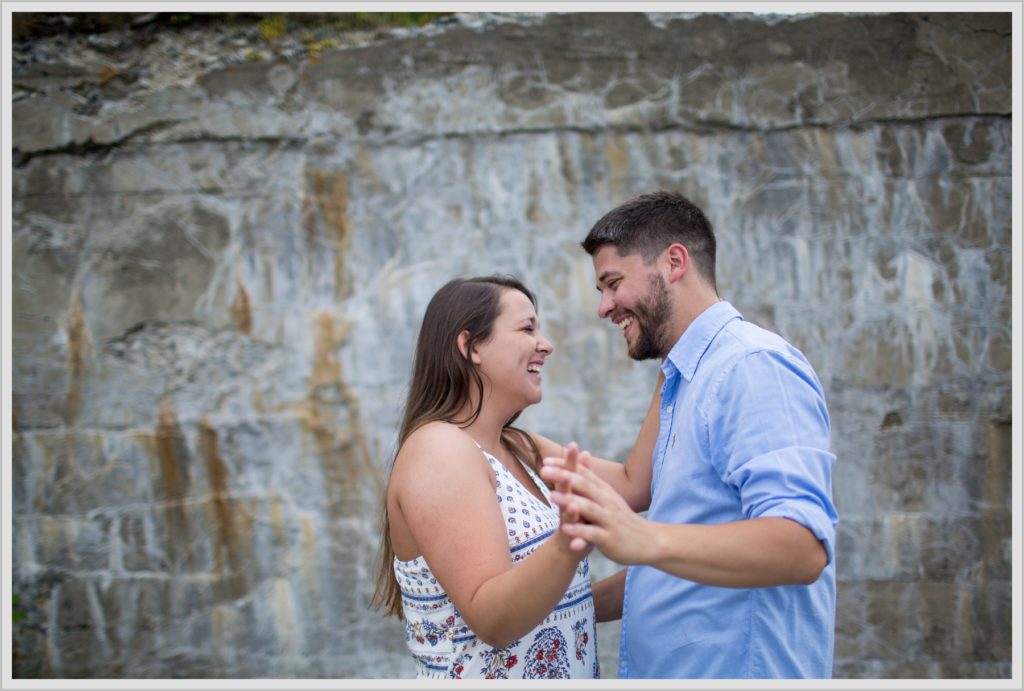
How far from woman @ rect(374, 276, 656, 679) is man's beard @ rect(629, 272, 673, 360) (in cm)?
28

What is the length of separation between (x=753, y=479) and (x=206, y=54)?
3481 mm

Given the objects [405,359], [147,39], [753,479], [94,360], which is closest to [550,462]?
[753,479]

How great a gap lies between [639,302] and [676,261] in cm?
15

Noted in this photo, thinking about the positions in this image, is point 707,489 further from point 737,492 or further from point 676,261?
point 676,261

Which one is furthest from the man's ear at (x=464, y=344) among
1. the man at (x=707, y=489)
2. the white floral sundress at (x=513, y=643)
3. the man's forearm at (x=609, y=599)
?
the man's forearm at (x=609, y=599)

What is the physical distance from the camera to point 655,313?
7.59 feet

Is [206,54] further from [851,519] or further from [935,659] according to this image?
[935,659]

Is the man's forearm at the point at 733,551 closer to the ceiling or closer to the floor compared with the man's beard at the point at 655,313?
closer to the floor

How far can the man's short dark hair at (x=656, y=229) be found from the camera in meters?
2.34

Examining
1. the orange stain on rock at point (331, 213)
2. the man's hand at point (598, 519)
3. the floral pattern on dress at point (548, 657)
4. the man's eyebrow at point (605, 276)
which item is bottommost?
the floral pattern on dress at point (548, 657)

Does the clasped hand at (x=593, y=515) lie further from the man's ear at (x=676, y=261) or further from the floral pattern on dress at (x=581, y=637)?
the man's ear at (x=676, y=261)

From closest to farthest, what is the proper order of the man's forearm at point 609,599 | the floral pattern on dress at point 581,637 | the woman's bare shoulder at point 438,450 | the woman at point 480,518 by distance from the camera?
the woman at point 480,518 < the woman's bare shoulder at point 438,450 < the floral pattern on dress at point 581,637 < the man's forearm at point 609,599

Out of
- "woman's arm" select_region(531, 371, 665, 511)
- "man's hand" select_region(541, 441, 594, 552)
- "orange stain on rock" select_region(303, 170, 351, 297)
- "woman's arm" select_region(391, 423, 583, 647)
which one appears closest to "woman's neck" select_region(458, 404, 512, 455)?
"woman's arm" select_region(391, 423, 583, 647)

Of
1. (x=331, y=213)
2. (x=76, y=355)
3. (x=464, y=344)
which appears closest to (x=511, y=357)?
(x=464, y=344)
